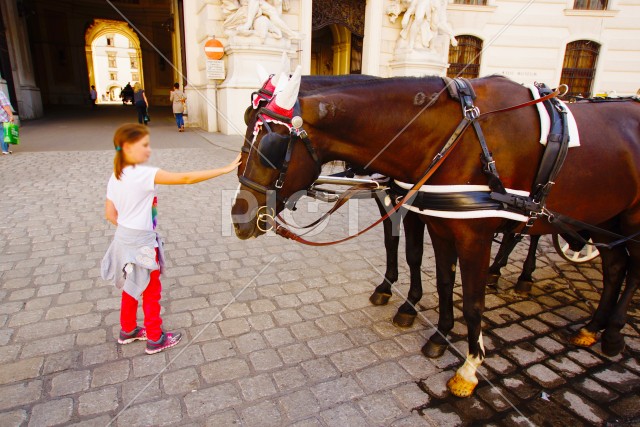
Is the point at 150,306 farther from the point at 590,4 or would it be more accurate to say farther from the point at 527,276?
the point at 590,4

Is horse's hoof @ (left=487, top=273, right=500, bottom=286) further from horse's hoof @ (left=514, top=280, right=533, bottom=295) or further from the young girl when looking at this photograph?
the young girl

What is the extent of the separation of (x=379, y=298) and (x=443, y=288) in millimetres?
783

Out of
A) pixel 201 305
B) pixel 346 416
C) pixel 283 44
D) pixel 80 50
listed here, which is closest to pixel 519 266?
pixel 346 416

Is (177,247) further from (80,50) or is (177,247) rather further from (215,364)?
(80,50)

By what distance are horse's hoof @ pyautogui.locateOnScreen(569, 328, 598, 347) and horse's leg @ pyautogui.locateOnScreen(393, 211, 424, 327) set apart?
126cm

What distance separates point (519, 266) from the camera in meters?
4.82

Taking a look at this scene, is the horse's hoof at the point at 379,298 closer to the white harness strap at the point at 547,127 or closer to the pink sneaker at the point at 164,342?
the pink sneaker at the point at 164,342

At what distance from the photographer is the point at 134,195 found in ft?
8.71

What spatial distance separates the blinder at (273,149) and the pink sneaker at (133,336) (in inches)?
68.7

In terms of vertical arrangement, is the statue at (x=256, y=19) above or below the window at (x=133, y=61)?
below

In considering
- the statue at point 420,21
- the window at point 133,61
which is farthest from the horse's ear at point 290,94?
the window at point 133,61

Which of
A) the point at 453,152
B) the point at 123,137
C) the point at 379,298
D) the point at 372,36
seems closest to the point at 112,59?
the point at 372,36

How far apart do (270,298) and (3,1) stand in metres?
20.2

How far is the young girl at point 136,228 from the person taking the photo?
253 centimetres
